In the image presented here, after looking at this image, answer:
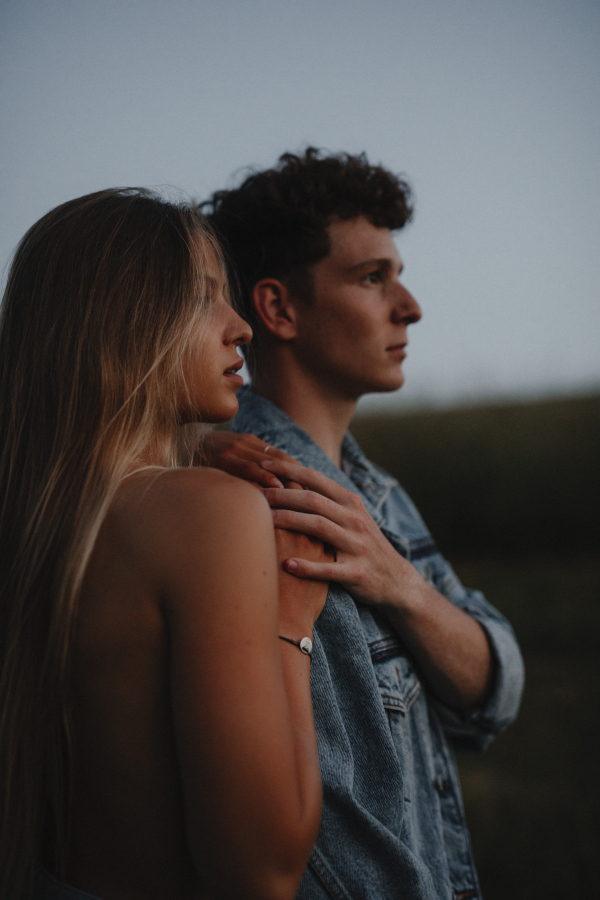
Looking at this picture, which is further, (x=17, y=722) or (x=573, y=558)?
(x=573, y=558)

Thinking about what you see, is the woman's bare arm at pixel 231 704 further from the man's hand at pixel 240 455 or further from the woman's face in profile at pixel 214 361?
the man's hand at pixel 240 455

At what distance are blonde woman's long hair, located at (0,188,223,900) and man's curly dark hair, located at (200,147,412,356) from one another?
75cm

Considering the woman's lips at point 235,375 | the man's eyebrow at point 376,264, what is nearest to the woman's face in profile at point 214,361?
the woman's lips at point 235,375

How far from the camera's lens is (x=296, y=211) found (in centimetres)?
199

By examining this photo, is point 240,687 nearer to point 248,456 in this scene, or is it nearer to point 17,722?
point 17,722

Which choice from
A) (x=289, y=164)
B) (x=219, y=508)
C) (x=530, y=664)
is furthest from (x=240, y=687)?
(x=530, y=664)

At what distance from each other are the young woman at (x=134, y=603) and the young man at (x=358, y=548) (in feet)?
0.73

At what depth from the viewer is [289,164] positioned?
2.12m

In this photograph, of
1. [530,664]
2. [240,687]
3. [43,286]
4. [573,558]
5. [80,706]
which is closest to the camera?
[240,687]

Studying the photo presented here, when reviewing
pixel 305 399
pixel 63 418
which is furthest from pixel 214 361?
pixel 305 399

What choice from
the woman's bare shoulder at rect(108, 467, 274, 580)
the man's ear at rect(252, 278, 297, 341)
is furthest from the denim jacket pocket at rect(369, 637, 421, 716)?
the man's ear at rect(252, 278, 297, 341)

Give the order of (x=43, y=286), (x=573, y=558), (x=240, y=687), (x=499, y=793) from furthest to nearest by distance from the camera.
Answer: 1. (x=573, y=558)
2. (x=499, y=793)
3. (x=43, y=286)
4. (x=240, y=687)

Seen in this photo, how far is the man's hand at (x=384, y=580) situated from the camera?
1359 mm

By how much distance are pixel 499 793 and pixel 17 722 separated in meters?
3.93
